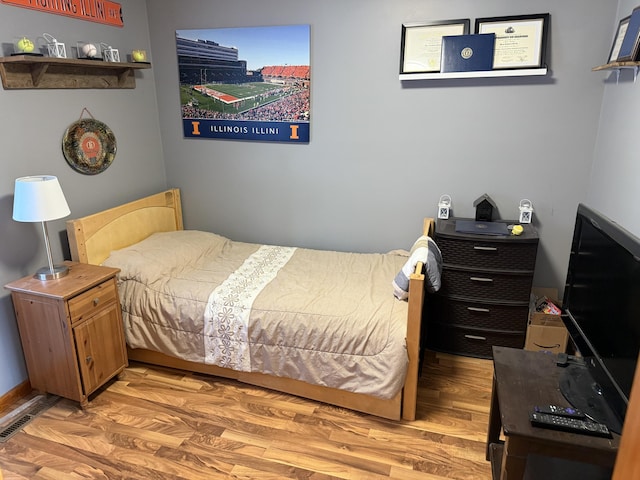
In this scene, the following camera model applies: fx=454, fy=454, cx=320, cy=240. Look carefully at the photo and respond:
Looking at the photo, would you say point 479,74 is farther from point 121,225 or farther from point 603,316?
point 121,225

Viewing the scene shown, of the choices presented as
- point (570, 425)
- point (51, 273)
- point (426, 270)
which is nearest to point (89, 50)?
point (51, 273)

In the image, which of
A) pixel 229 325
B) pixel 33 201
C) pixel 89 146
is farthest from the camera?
pixel 89 146

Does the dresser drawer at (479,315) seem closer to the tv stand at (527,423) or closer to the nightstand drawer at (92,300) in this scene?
the tv stand at (527,423)

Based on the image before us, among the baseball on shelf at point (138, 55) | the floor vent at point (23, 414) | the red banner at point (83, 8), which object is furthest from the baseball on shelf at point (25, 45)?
the floor vent at point (23, 414)

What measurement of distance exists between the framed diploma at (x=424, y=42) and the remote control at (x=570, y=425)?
217 centimetres

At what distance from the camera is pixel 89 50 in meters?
2.72

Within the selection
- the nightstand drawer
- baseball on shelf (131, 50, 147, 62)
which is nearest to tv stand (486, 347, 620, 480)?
the nightstand drawer

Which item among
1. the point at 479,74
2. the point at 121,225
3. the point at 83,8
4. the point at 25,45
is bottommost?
the point at 121,225

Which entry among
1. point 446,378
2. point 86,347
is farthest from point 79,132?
point 446,378

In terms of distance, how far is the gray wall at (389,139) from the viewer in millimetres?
2785

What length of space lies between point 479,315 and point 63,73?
2.93m

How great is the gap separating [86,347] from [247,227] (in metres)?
1.53

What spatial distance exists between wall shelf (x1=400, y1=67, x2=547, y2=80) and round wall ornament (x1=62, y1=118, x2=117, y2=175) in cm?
200

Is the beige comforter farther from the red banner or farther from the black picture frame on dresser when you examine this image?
the red banner
